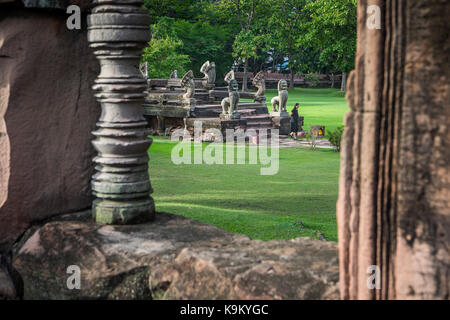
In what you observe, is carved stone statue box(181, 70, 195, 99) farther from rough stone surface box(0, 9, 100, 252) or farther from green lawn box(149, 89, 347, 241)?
rough stone surface box(0, 9, 100, 252)

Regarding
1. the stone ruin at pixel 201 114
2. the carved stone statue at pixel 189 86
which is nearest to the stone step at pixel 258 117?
the stone ruin at pixel 201 114

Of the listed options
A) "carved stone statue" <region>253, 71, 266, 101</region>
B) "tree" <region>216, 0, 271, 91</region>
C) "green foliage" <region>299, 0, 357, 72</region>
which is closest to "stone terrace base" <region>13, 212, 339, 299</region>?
"carved stone statue" <region>253, 71, 266, 101</region>

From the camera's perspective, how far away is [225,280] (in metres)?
2.66

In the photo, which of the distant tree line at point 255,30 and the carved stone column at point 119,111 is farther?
the distant tree line at point 255,30

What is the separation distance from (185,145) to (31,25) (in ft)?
34.3

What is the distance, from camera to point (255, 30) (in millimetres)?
40906

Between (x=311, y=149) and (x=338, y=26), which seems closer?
(x=311, y=149)

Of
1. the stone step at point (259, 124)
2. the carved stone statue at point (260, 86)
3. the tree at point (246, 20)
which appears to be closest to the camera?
the stone step at point (259, 124)

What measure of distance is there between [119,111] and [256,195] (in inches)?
175

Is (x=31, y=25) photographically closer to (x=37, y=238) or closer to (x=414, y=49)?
(x=37, y=238)

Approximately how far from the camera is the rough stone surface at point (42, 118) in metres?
3.57

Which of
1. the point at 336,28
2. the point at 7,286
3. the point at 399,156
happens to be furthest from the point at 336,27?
the point at 399,156

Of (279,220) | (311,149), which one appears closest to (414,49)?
(279,220)

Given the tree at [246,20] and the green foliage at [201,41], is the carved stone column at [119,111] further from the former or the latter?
the tree at [246,20]
